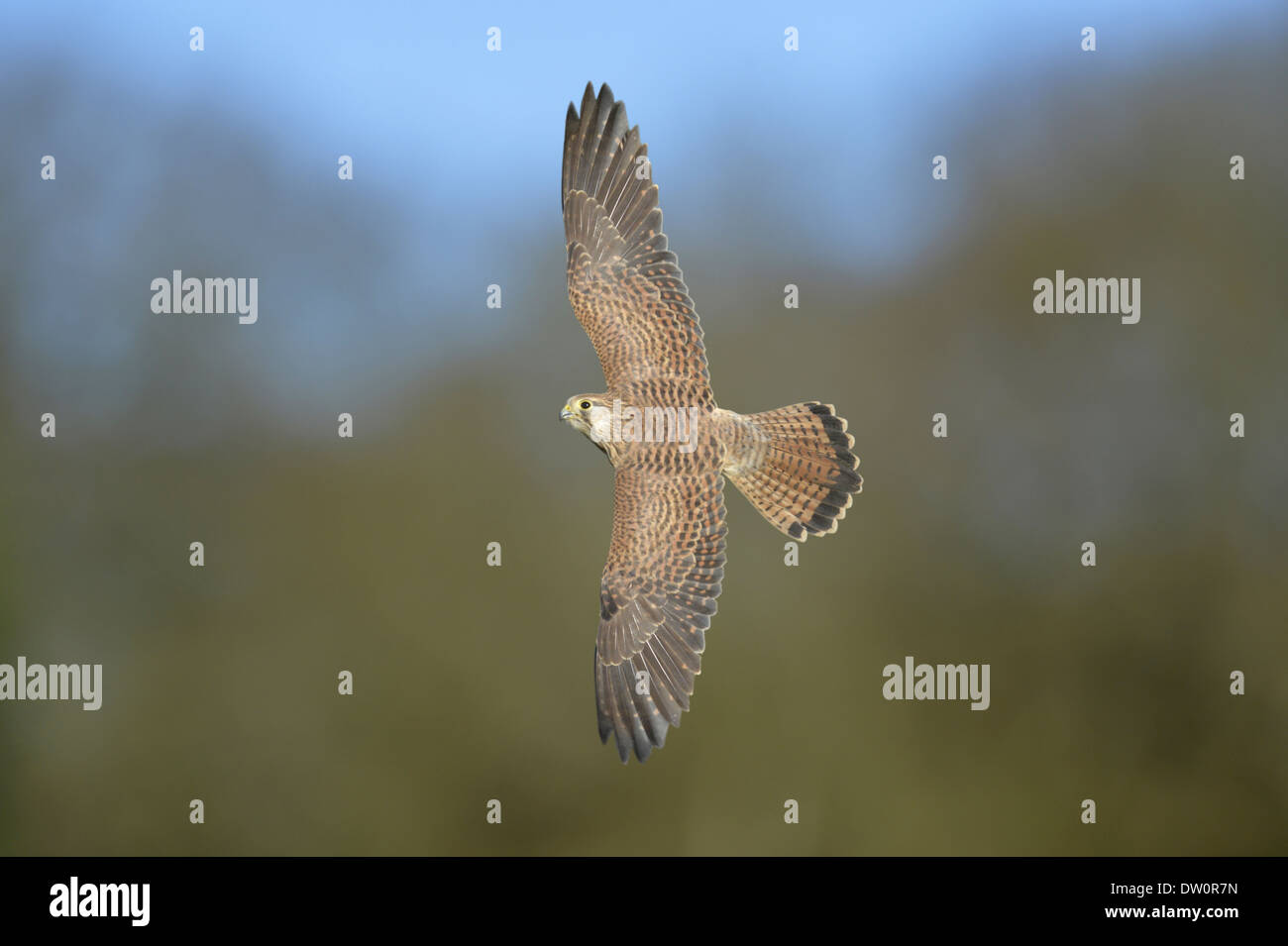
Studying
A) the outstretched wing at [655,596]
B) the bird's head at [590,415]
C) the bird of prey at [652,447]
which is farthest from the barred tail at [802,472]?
the bird's head at [590,415]

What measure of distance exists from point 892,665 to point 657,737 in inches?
287

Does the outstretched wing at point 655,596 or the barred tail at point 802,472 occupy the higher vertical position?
the barred tail at point 802,472

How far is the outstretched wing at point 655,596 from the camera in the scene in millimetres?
3520

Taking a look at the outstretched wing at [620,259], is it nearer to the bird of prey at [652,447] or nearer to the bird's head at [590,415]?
the bird of prey at [652,447]

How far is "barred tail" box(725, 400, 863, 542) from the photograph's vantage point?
3.79m

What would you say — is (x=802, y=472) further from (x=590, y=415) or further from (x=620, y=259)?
(x=620, y=259)

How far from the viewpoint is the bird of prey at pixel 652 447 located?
139 inches

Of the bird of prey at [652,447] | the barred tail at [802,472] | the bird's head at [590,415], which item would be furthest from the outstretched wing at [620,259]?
the barred tail at [802,472]

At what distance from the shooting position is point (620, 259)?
3863mm

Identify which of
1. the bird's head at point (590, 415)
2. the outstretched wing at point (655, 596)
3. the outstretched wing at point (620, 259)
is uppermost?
the outstretched wing at point (620, 259)

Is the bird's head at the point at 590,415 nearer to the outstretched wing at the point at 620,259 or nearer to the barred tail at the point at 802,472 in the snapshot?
the outstretched wing at the point at 620,259

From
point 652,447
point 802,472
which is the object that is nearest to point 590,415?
point 652,447

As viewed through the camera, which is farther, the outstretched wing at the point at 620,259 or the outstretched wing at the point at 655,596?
the outstretched wing at the point at 620,259

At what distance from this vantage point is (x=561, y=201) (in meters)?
3.80
